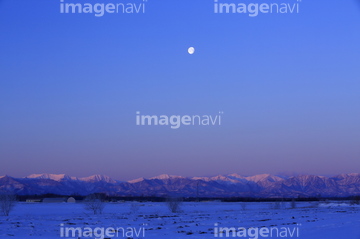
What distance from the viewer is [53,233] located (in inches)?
1373

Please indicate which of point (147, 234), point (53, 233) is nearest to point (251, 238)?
point (147, 234)

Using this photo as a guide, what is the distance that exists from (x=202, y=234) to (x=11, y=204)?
3692 centimetres

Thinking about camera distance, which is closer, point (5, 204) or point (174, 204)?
point (5, 204)

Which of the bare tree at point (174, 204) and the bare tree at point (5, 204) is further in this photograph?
the bare tree at point (174, 204)

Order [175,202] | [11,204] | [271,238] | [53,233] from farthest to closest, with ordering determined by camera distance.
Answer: [175,202]
[11,204]
[53,233]
[271,238]

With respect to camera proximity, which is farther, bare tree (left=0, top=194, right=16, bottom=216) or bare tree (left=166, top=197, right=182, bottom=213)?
bare tree (left=166, top=197, right=182, bottom=213)

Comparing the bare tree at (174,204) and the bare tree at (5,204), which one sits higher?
the bare tree at (5,204)

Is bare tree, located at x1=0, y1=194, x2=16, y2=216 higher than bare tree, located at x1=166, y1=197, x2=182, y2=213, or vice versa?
bare tree, located at x1=0, y1=194, x2=16, y2=216

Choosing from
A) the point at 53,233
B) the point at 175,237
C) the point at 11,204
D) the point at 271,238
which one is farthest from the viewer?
the point at 11,204

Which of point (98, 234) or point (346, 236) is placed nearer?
point (346, 236)

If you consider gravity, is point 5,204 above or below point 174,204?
above

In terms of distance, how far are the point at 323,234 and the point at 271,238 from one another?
4558 mm

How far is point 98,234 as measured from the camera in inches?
1305

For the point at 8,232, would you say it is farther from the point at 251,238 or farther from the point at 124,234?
the point at 251,238
